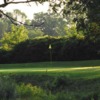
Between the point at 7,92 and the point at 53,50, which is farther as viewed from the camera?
the point at 53,50

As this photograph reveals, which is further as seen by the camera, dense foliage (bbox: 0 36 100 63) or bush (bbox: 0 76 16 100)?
dense foliage (bbox: 0 36 100 63)

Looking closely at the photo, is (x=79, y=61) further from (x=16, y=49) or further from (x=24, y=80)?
(x=24, y=80)

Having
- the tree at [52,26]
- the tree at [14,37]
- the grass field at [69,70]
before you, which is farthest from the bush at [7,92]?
the tree at [52,26]

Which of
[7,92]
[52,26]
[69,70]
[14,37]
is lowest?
[69,70]

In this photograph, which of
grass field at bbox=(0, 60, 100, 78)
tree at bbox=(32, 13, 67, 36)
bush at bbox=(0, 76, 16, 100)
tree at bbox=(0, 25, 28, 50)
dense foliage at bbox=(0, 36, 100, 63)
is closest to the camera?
bush at bbox=(0, 76, 16, 100)

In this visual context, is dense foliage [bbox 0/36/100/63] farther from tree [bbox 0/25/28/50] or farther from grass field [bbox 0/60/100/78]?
tree [bbox 0/25/28/50]

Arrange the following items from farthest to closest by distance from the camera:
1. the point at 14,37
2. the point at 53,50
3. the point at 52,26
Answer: the point at 52,26 < the point at 14,37 < the point at 53,50

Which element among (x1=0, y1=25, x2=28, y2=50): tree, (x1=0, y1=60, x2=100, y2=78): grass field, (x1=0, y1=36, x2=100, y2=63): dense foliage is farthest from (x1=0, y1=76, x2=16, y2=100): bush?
(x1=0, y1=25, x2=28, y2=50): tree

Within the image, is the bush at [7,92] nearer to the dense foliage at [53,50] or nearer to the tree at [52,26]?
the dense foliage at [53,50]

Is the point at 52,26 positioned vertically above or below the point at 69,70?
above

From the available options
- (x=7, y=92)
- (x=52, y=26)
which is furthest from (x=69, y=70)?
(x=52, y=26)

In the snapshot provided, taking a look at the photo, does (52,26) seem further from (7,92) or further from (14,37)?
(7,92)

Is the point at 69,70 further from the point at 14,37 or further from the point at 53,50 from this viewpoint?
the point at 14,37

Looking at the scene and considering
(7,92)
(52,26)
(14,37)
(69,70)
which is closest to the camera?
(7,92)
